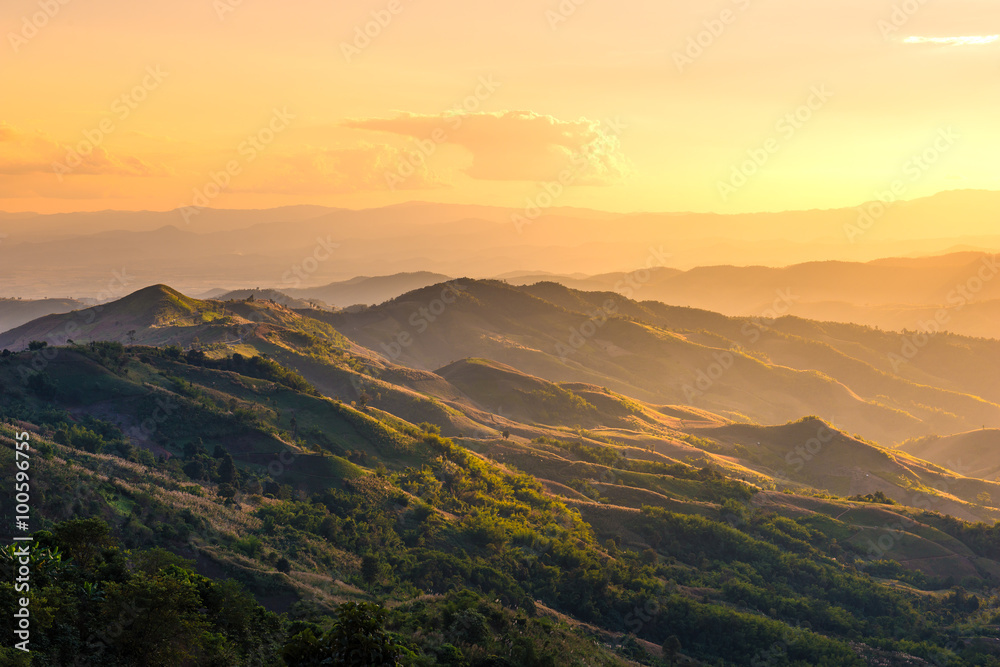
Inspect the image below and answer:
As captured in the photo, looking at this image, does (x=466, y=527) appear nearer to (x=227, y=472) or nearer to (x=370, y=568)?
(x=370, y=568)

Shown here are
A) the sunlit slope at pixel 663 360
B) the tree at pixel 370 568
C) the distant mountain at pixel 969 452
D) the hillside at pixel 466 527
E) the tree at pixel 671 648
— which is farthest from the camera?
the sunlit slope at pixel 663 360

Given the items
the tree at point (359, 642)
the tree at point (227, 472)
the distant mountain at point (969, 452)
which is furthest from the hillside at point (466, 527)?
the distant mountain at point (969, 452)

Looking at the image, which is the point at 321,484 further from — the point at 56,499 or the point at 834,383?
the point at 834,383

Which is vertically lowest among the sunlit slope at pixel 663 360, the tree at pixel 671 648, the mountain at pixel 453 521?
the tree at pixel 671 648

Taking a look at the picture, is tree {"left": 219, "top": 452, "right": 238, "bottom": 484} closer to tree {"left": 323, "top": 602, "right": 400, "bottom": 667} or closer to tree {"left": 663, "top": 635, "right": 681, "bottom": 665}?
tree {"left": 663, "top": 635, "right": 681, "bottom": 665}

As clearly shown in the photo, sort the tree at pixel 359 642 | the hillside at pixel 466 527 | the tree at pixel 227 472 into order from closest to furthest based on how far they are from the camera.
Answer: the tree at pixel 359 642 → the hillside at pixel 466 527 → the tree at pixel 227 472

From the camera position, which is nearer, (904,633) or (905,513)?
(904,633)

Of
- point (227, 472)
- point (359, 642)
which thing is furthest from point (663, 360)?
point (359, 642)

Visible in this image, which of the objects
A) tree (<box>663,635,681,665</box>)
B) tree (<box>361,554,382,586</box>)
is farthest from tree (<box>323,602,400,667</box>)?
tree (<box>663,635,681,665</box>)

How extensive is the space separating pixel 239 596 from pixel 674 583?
3218cm

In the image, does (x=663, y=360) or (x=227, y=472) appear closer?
(x=227, y=472)

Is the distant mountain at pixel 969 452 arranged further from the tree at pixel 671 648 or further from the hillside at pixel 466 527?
the tree at pixel 671 648

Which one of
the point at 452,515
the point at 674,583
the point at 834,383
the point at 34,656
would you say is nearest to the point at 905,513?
the point at 674,583

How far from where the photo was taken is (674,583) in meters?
48.6
